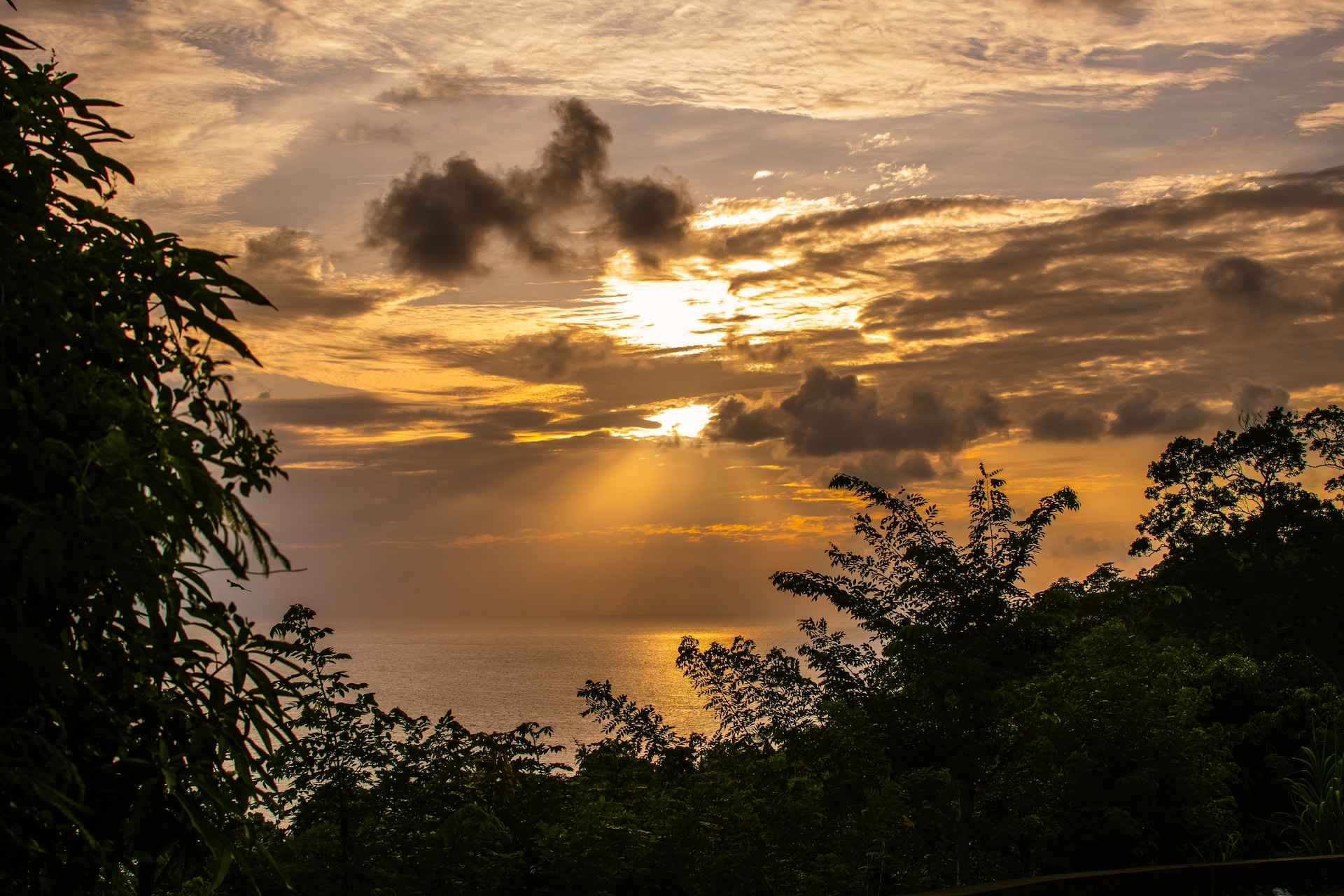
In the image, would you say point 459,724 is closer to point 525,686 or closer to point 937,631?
point 937,631

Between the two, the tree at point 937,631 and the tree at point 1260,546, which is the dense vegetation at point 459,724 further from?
the tree at point 1260,546

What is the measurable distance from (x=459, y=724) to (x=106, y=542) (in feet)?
27.3

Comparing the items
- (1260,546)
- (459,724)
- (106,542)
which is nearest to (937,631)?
(459,724)

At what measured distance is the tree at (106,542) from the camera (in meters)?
3.84

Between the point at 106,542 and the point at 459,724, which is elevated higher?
the point at 106,542

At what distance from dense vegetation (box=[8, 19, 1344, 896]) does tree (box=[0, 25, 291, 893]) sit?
0.01 metres

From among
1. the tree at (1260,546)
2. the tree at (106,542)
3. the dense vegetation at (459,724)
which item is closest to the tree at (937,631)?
the dense vegetation at (459,724)

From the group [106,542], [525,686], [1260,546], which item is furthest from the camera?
[525,686]

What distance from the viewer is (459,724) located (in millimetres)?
11703

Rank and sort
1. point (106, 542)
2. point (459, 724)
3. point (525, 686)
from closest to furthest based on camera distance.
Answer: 1. point (106, 542)
2. point (459, 724)
3. point (525, 686)

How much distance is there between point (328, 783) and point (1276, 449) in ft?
143

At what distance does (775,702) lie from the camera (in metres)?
12.5

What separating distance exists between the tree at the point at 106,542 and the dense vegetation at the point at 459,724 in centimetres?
1

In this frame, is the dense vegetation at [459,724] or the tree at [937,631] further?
the tree at [937,631]
